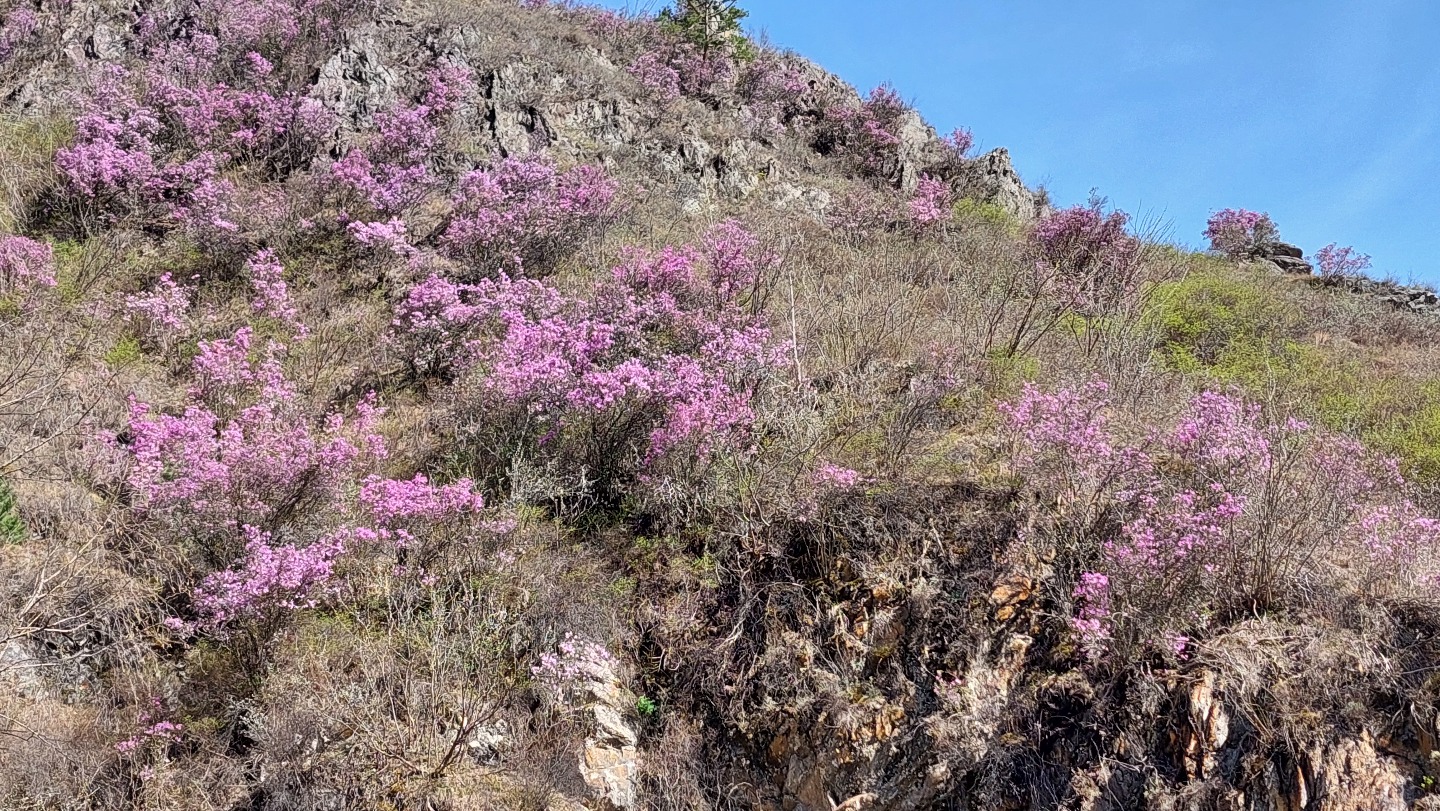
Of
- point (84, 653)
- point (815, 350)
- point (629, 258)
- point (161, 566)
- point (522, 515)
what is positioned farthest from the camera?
point (629, 258)

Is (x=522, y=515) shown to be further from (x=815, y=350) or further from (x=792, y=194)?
(x=792, y=194)

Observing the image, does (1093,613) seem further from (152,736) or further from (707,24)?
(707,24)

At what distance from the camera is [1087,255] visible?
9961 mm

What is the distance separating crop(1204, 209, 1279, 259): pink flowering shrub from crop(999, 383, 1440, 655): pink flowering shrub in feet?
36.5

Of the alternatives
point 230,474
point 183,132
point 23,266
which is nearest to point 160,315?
point 23,266

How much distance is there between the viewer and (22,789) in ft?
13.5

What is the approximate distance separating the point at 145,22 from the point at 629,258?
8.01 m

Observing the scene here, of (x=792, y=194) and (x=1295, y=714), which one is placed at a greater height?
(x=792, y=194)

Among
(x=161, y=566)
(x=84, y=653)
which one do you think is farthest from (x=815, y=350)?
(x=84, y=653)

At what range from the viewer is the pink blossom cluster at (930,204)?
11844 millimetres

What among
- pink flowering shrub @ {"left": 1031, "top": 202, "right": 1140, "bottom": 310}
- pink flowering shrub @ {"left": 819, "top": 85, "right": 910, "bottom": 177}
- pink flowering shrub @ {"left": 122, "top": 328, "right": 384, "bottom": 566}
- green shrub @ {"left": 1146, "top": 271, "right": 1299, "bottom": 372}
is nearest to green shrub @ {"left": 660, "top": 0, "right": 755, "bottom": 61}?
pink flowering shrub @ {"left": 819, "top": 85, "right": 910, "bottom": 177}

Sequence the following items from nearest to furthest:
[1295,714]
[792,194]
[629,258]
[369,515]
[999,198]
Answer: [1295,714], [369,515], [629,258], [792,194], [999,198]

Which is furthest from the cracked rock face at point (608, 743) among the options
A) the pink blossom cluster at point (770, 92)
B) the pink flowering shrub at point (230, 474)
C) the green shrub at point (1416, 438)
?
the pink blossom cluster at point (770, 92)

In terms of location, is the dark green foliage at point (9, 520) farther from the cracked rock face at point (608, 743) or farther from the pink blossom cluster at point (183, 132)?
the pink blossom cluster at point (183, 132)
